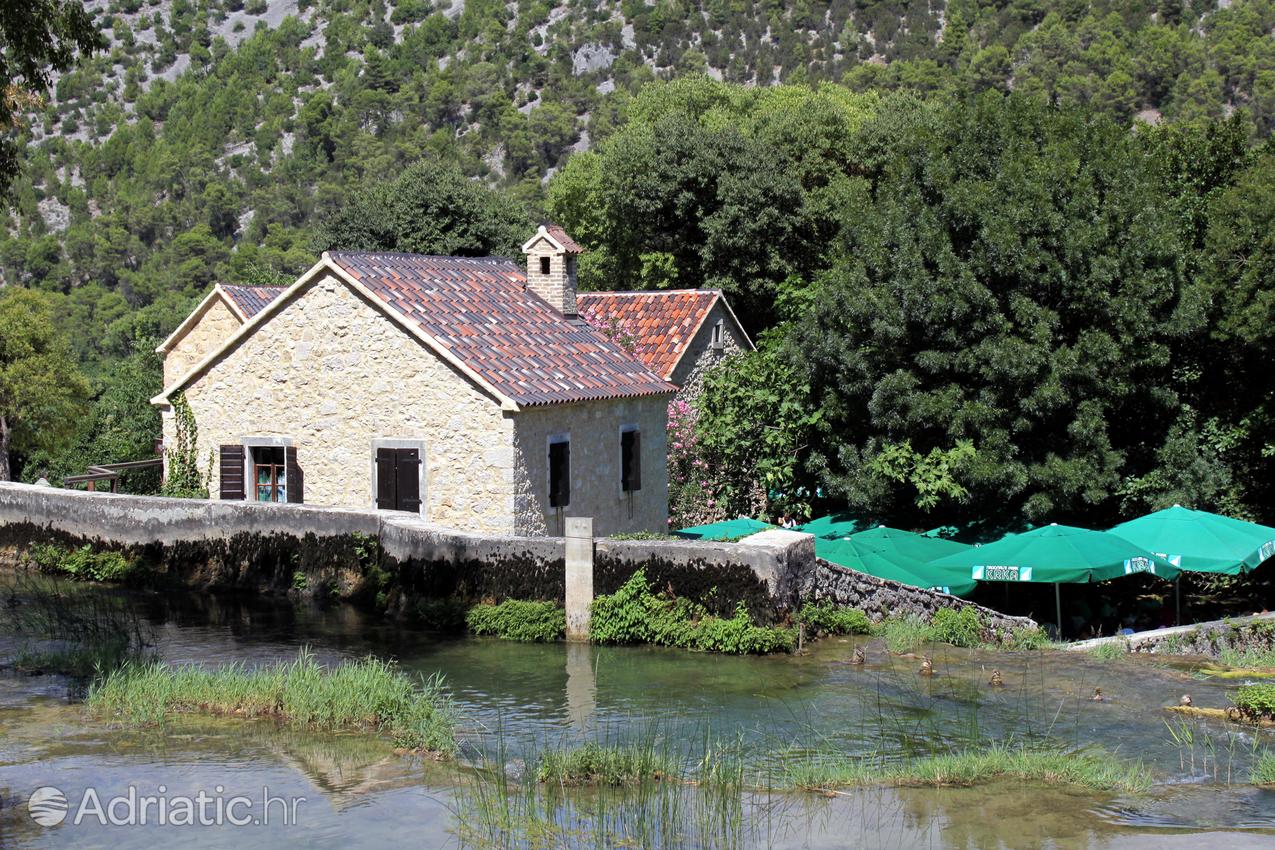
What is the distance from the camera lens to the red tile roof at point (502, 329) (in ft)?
75.9

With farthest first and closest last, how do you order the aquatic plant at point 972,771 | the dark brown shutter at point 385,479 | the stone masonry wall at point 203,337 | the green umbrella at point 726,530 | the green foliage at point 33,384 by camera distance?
the green foliage at point 33,384, the stone masonry wall at point 203,337, the green umbrella at point 726,530, the dark brown shutter at point 385,479, the aquatic plant at point 972,771

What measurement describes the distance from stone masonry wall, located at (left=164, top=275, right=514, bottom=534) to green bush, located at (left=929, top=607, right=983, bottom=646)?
22.2 ft

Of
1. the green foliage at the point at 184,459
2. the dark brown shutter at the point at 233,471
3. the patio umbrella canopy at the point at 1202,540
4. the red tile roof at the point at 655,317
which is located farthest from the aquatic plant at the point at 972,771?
the red tile roof at the point at 655,317

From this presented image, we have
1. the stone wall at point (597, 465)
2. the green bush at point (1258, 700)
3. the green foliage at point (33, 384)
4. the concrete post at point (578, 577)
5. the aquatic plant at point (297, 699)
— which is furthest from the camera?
the green foliage at point (33, 384)

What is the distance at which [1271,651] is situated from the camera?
62.4ft

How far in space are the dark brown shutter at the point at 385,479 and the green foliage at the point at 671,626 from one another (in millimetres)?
5537

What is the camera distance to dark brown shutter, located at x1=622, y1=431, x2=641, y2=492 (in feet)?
86.5

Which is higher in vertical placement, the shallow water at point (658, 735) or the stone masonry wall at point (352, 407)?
the stone masonry wall at point (352, 407)

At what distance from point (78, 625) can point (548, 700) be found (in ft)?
21.9

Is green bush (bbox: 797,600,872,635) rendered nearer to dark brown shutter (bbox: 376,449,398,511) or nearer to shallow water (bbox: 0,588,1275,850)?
shallow water (bbox: 0,588,1275,850)

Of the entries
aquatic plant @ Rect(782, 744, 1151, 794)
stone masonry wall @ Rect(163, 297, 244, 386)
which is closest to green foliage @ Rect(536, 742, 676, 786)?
aquatic plant @ Rect(782, 744, 1151, 794)

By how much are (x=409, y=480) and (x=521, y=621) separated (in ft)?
15.5

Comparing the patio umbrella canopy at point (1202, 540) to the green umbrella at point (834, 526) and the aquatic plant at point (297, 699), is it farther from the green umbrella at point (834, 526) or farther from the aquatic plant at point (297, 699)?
the aquatic plant at point (297, 699)

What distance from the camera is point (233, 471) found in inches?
973
